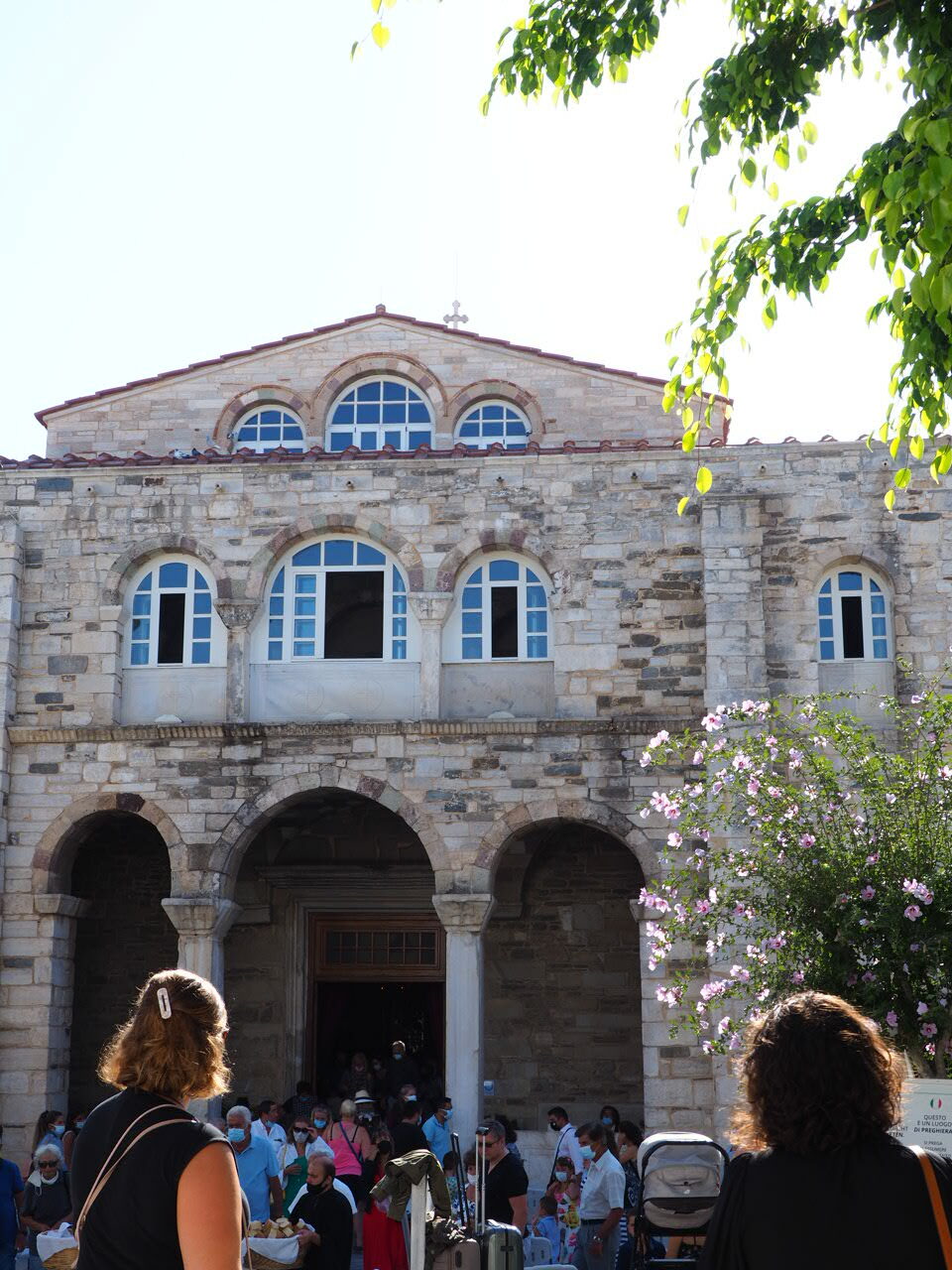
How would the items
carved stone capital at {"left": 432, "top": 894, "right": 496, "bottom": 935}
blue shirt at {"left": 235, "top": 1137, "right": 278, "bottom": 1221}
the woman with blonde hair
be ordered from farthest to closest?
carved stone capital at {"left": 432, "top": 894, "right": 496, "bottom": 935} → blue shirt at {"left": 235, "top": 1137, "right": 278, "bottom": 1221} → the woman with blonde hair

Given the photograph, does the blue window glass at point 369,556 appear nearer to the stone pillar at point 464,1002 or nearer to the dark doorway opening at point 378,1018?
the stone pillar at point 464,1002

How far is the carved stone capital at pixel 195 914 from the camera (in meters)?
16.4

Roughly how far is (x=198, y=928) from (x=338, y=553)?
14.5 feet

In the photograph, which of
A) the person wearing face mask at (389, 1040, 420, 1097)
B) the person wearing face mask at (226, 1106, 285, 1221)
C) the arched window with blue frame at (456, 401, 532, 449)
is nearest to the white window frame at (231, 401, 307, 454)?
the arched window with blue frame at (456, 401, 532, 449)

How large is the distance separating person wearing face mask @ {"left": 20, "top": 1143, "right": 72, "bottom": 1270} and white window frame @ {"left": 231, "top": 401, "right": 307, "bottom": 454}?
435 inches

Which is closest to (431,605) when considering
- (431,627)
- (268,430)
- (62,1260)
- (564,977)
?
(431,627)

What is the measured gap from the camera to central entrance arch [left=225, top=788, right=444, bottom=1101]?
1883cm

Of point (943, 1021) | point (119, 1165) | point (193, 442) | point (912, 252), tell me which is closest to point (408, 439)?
point (193, 442)

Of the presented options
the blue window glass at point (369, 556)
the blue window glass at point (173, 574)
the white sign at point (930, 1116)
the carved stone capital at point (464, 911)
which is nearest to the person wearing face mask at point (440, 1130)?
the carved stone capital at point (464, 911)

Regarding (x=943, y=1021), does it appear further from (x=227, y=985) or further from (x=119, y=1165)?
(x=227, y=985)

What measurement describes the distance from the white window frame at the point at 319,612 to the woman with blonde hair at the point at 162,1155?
537 inches

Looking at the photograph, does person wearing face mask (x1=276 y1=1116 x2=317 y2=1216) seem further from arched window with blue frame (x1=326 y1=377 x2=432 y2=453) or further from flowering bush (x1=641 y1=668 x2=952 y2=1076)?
arched window with blue frame (x1=326 y1=377 x2=432 y2=453)

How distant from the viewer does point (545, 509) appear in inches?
675

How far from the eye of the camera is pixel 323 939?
19.4 meters
